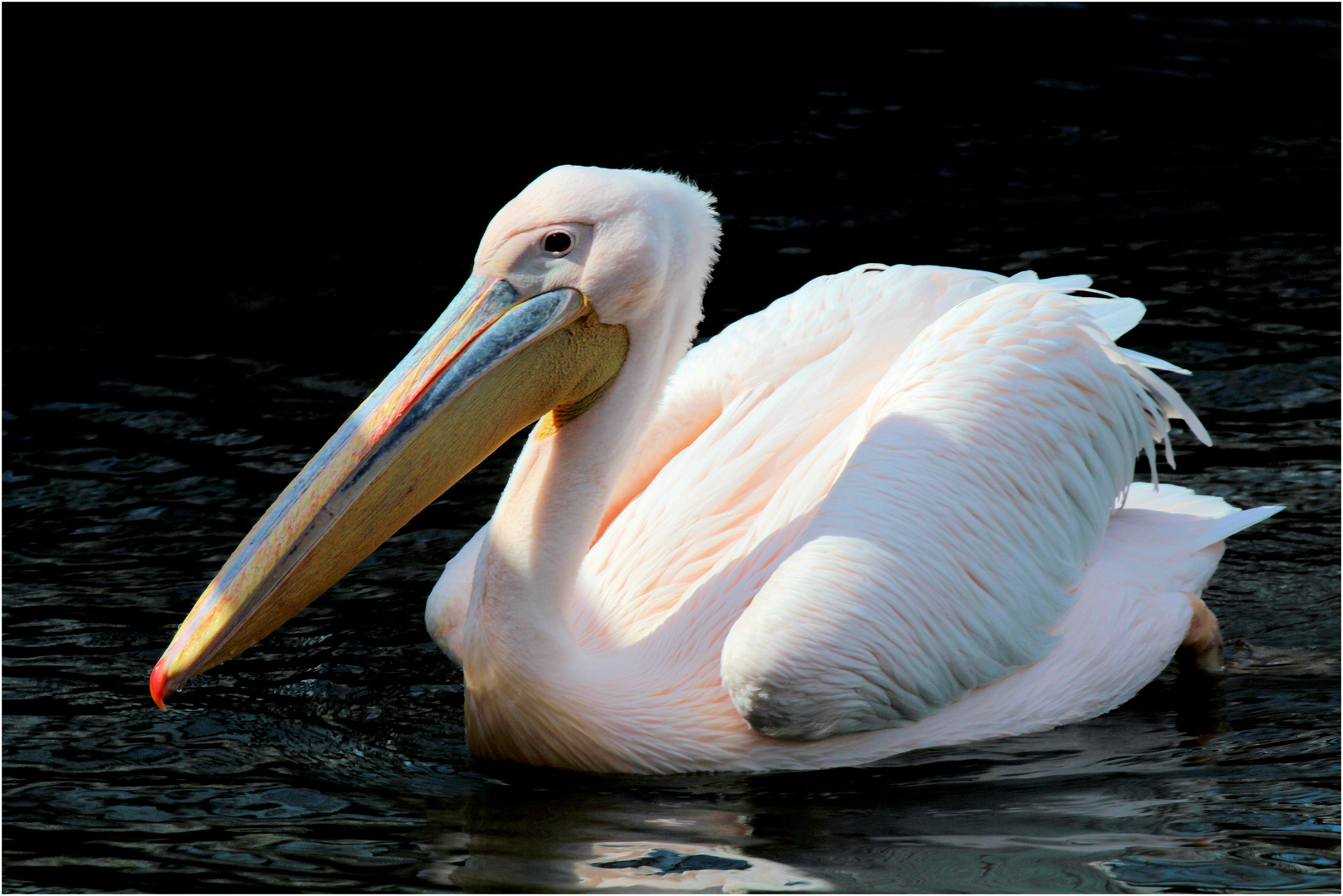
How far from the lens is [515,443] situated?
21.7ft

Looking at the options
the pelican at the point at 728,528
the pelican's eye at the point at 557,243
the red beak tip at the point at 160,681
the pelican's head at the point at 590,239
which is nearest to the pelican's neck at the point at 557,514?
the pelican at the point at 728,528

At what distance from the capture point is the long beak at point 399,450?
11.7ft

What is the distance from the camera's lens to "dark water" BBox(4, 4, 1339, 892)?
351cm

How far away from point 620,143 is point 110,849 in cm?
687

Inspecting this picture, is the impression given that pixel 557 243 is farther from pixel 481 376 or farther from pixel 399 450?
pixel 399 450

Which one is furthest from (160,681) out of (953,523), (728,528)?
(953,523)

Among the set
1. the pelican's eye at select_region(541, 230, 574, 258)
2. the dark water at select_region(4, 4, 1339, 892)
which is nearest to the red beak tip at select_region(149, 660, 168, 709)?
the dark water at select_region(4, 4, 1339, 892)

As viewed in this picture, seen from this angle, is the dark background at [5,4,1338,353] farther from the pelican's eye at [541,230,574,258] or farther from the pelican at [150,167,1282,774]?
the pelican's eye at [541,230,574,258]

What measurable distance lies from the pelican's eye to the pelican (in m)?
0.01

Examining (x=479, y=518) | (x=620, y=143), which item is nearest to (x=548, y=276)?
(x=479, y=518)

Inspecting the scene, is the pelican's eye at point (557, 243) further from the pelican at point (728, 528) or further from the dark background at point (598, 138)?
the dark background at point (598, 138)

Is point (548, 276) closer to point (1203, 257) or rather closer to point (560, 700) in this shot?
point (560, 700)

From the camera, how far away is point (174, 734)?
13.5ft

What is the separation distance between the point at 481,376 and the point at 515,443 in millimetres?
2942
